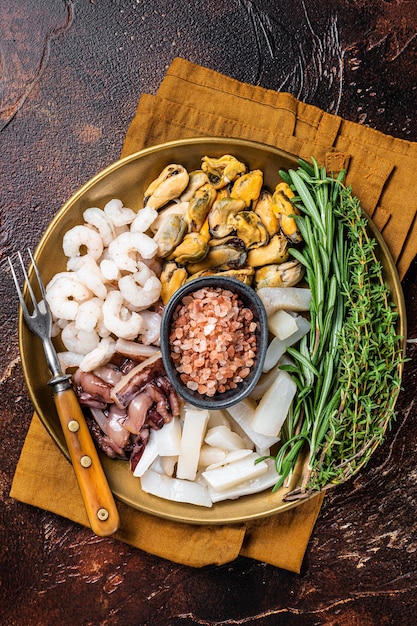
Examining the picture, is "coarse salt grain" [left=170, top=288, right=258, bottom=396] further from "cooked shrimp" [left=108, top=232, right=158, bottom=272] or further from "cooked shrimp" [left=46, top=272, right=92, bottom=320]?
"cooked shrimp" [left=46, top=272, right=92, bottom=320]

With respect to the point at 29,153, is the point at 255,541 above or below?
below

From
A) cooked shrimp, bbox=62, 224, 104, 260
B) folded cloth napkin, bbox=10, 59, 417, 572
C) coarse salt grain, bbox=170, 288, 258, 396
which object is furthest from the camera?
folded cloth napkin, bbox=10, 59, 417, 572

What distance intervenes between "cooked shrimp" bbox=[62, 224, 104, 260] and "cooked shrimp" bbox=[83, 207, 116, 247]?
19 millimetres

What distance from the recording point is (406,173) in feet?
6.67

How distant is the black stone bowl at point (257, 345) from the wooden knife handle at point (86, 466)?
33 cm

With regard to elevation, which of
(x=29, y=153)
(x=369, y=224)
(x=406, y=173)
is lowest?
(x=29, y=153)

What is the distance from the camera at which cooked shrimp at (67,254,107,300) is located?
186 cm

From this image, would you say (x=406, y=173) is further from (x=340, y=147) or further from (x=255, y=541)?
(x=255, y=541)

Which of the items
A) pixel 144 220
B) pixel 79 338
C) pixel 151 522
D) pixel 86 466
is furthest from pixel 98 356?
pixel 151 522

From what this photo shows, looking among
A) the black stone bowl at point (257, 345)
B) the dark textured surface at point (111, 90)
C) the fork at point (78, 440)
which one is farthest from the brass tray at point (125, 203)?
the black stone bowl at point (257, 345)

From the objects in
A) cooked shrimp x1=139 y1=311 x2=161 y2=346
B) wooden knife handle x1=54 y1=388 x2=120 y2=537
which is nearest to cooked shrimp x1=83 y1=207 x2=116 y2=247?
cooked shrimp x1=139 y1=311 x2=161 y2=346

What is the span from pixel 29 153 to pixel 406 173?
126cm

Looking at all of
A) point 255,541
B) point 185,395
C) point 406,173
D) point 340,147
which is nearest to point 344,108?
point 340,147

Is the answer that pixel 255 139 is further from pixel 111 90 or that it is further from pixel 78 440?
pixel 78 440
